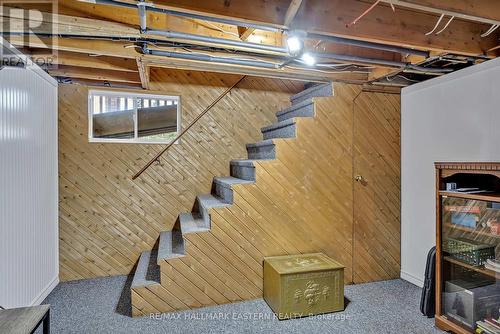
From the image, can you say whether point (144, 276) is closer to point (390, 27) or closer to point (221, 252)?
point (221, 252)

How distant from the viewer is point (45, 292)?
2893 mm

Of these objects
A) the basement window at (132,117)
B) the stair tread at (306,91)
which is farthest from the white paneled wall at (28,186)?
the stair tread at (306,91)

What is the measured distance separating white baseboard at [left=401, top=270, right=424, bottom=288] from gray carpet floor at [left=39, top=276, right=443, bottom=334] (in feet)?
0.59

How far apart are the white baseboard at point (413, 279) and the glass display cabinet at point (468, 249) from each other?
775mm

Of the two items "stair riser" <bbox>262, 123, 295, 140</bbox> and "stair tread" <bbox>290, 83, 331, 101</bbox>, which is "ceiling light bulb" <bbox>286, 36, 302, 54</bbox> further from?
"stair tread" <bbox>290, 83, 331, 101</bbox>

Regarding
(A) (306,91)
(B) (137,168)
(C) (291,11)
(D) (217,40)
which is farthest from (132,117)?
(C) (291,11)

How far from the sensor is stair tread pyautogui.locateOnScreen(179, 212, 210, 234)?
109 inches

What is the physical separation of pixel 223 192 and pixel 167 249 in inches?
33.5

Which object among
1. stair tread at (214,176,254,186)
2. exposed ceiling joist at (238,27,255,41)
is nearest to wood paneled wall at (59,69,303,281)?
stair tread at (214,176,254,186)

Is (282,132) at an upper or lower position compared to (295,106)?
lower

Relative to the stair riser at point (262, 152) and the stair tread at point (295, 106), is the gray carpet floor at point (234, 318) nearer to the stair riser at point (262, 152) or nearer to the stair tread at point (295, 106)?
the stair riser at point (262, 152)

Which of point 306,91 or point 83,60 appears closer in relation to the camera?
point 83,60

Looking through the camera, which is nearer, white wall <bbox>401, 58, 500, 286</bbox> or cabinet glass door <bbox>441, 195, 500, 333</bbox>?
cabinet glass door <bbox>441, 195, 500, 333</bbox>

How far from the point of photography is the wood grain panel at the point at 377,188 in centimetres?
328
